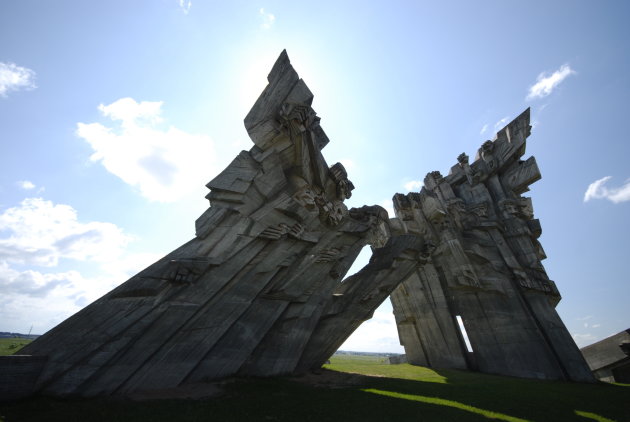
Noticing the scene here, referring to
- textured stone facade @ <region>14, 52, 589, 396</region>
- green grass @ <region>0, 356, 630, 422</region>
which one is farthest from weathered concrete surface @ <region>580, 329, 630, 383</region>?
green grass @ <region>0, 356, 630, 422</region>

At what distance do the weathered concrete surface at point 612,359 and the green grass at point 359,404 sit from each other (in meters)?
9.58

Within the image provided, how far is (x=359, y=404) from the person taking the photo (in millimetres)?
7754

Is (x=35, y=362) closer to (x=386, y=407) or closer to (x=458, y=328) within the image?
(x=386, y=407)

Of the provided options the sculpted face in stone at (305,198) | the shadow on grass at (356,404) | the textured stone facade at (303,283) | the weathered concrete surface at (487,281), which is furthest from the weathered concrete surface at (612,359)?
the sculpted face in stone at (305,198)

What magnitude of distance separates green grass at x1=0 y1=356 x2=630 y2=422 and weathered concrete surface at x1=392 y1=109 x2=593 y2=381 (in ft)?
8.81

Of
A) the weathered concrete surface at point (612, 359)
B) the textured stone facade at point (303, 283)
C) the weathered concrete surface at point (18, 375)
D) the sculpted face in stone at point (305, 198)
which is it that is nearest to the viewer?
the weathered concrete surface at point (18, 375)

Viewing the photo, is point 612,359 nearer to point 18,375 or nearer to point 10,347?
point 18,375

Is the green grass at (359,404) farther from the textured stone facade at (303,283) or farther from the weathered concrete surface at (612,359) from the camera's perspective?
the weathered concrete surface at (612,359)

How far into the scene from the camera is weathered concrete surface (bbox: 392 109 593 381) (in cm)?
1515

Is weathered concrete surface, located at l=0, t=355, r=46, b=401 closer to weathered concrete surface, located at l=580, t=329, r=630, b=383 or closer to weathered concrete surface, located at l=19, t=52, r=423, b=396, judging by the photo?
weathered concrete surface, located at l=19, t=52, r=423, b=396

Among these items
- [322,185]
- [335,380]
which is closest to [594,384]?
[335,380]

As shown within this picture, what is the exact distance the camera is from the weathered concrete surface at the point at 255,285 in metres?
7.03

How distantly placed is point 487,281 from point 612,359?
34.7ft

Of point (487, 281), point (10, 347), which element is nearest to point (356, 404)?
point (487, 281)
